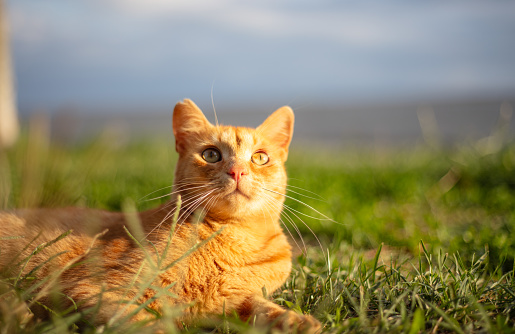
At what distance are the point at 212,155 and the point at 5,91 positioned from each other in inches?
210

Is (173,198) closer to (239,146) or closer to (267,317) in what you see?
(239,146)

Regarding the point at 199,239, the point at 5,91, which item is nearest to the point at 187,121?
the point at 199,239

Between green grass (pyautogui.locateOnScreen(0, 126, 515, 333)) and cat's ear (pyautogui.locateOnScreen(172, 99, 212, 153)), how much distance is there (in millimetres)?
775

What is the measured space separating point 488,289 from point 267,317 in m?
0.94

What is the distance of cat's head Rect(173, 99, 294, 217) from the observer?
162 cm

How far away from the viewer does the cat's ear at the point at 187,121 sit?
1.91 m

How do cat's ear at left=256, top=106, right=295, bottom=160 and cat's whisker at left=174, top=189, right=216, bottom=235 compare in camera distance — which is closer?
cat's whisker at left=174, top=189, right=216, bottom=235

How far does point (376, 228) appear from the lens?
2660mm

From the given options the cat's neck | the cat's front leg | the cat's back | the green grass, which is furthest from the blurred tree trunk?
the cat's front leg

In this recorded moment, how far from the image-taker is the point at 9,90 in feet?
18.8

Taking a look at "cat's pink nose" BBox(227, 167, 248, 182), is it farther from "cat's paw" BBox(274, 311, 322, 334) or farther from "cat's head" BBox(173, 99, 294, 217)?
"cat's paw" BBox(274, 311, 322, 334)

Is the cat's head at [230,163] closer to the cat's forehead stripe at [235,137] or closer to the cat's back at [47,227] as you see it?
the cat's forehead stripe at [235,137]

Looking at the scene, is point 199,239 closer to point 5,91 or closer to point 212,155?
point 212,155

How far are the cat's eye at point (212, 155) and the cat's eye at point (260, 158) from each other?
0.17 metres
